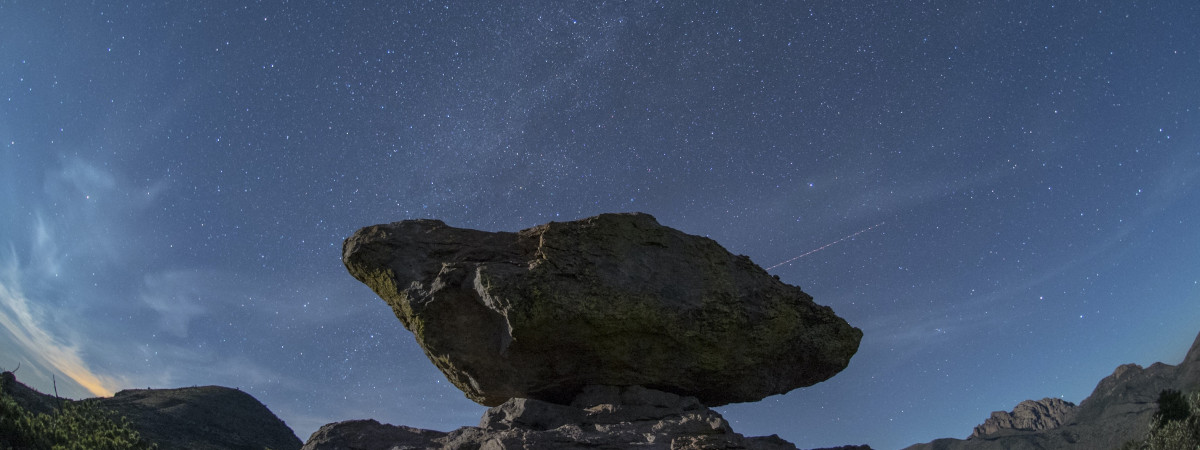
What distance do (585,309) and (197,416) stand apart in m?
55.0

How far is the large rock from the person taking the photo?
44.7 feet

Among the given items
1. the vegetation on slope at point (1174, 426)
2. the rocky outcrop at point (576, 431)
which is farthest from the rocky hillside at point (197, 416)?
the vegetation on slope at point (1174, 426)

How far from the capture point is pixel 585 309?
535 inches

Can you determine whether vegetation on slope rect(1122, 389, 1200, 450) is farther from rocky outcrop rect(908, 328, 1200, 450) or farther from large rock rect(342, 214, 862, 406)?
rocky outcrop rect(908, 328, 1200, 450)

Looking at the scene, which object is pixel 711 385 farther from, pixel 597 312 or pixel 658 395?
pixel 597 312

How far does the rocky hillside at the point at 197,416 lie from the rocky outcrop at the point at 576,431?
36.6 meters

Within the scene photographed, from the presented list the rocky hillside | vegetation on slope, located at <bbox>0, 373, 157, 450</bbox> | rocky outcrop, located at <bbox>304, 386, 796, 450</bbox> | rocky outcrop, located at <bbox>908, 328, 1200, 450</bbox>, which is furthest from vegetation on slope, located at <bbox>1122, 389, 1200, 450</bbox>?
rocky outcrop, located at <bbox>908, 328, 1200, 450</bbox>

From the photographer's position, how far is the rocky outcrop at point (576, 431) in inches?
458

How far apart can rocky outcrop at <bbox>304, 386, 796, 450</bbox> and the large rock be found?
3.58ft

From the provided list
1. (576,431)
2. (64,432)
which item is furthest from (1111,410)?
(64,432)

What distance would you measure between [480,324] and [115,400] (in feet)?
178

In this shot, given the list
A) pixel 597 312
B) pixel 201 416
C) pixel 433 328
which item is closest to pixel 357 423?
pixel 433 328

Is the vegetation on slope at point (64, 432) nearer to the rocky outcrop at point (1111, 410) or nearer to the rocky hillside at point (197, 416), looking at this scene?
the rocky hillside at point (197, 416)

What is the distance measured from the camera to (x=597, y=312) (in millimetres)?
13703
